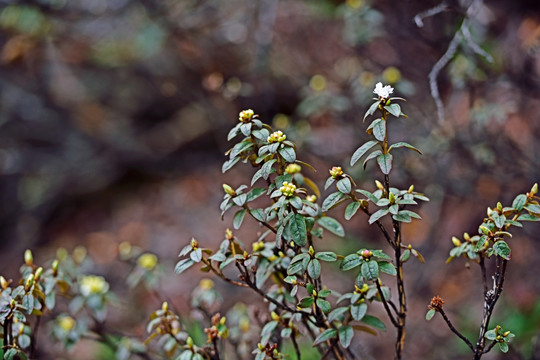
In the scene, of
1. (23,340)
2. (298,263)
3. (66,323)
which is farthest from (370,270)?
(66,323)

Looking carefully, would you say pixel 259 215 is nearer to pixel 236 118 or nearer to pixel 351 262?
pixel 351 262

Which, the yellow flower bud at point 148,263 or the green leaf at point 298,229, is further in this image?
the yellow flower bud at point 148,263

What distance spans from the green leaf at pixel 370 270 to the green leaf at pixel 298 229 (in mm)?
142

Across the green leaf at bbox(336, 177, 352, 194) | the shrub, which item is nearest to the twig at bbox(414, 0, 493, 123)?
the shrub

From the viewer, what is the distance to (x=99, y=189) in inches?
161

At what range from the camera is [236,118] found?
127 inches

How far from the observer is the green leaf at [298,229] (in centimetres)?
109

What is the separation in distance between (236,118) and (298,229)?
2213 mm

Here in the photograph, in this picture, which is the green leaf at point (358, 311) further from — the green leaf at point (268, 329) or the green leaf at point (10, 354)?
the green leaf at point (10, 354)

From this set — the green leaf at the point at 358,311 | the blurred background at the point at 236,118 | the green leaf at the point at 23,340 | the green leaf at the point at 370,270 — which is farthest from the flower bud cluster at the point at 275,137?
the blurred background at the point at 236,118

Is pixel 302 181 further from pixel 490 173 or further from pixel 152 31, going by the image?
pixel 152 31

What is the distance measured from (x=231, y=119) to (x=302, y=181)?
6.16 feet

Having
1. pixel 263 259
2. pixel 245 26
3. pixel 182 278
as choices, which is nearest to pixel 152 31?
pixel 245 26

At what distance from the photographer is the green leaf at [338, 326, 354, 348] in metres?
1.18
